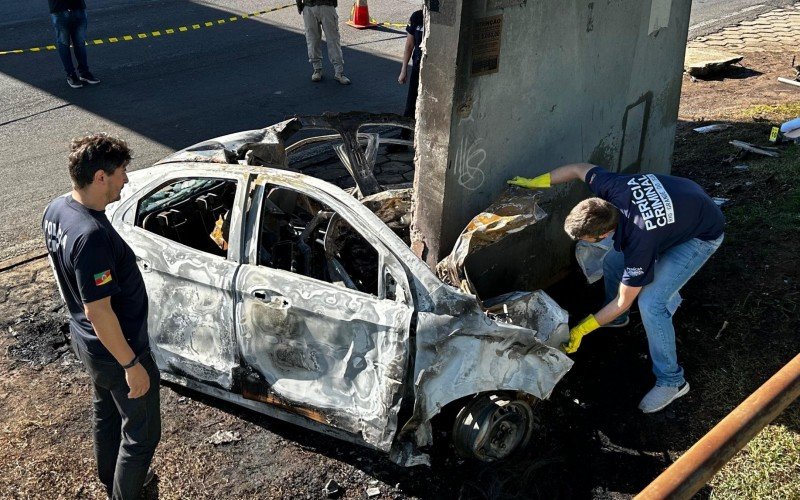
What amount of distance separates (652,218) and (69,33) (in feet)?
27.6

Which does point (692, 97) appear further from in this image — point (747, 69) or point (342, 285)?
point (342, 285)

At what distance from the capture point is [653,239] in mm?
4219

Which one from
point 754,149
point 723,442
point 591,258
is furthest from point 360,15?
point 723,442

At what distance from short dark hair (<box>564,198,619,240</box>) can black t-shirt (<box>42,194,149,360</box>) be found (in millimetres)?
2283

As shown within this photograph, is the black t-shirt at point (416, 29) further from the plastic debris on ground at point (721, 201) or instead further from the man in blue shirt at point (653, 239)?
the man in blue shirt at point (653, 239)

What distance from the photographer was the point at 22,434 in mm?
4297

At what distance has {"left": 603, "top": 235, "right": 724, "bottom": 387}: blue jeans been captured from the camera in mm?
4465

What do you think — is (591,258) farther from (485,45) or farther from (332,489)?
(332,489)

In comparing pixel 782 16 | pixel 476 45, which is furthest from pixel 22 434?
pixel 782 16

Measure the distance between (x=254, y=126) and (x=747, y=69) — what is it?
25.3 ft

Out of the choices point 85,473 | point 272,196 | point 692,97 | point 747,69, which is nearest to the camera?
point 85,473

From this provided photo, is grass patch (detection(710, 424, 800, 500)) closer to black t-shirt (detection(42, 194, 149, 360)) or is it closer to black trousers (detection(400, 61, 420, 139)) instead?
black t-shirt (detection(42, 194, 149, 360))

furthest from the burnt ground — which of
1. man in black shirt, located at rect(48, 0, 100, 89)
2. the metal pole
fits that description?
man in black shirt, located at rect(48, 0, 100, 89)

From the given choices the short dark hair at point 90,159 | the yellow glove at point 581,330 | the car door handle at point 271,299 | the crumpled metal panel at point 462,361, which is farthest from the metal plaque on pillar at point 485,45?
the short dark hair at point 90,159
